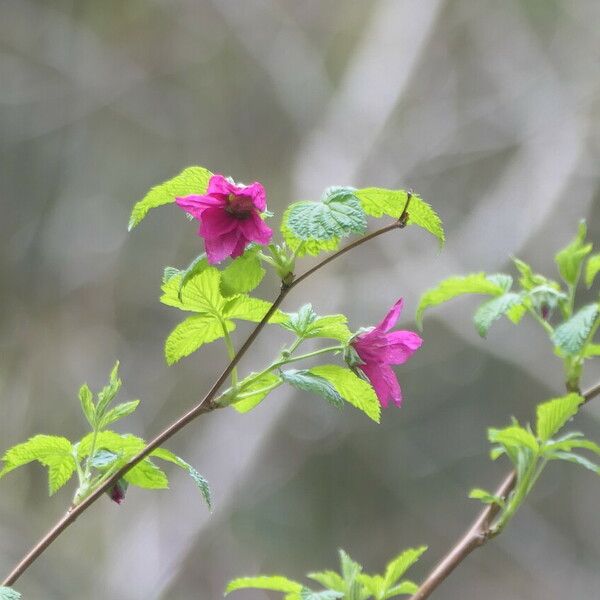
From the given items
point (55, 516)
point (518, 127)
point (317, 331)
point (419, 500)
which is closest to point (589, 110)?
point (518, 127)

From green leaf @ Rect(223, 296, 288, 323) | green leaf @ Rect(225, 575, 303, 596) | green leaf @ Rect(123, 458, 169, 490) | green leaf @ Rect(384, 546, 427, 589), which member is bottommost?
green leaf @ Rect(225, 575, 303, 596)

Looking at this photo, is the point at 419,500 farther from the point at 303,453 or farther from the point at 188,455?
the point at 188,455

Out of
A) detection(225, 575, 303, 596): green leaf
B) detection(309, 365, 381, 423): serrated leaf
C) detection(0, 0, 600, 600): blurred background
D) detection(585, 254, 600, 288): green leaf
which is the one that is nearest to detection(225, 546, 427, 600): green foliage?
detection(225, 575, 303, 596): green leaf

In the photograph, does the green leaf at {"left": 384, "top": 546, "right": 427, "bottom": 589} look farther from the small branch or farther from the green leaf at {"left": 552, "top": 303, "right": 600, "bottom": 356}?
the green leaf at {"left": 552, "top": 303, "right": 600, "bottom": 356}

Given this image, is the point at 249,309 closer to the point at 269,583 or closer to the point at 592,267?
the point at 269,583

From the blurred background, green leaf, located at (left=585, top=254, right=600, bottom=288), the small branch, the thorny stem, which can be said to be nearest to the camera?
the thorny stem

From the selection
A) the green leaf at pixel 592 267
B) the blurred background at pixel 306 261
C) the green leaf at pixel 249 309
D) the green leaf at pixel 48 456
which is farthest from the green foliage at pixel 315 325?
the blurred background at pixel 306 261

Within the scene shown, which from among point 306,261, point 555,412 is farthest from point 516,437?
point 306,261
